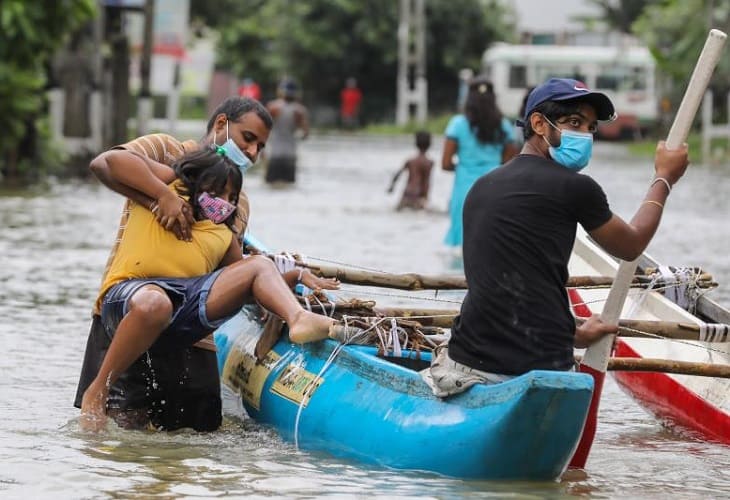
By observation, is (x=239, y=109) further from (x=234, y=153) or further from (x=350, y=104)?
(x=350, y=104)

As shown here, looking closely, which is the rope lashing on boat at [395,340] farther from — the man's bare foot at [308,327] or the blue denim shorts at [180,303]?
the blue denim shorts at [180,303]

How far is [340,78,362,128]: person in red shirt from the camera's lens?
5153 centimetres

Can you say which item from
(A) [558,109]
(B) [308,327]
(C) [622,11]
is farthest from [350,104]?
(A) [558,109]

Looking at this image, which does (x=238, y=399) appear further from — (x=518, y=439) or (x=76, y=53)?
(x=76, y=53)

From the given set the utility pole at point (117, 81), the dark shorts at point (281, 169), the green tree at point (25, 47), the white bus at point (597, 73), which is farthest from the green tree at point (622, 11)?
the green tree at point (25, 47)

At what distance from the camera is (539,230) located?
5938 mm

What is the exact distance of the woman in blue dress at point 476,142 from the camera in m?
13.6

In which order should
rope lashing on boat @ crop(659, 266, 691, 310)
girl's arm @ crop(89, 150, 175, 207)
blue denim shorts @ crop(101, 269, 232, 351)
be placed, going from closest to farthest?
blue denim shorts @ crop(101, 269, 232, 351) → girl's arm @ crop(89, 150, 175, 207) → rope lashing on boat @ crop(659, 266, 691, 310)

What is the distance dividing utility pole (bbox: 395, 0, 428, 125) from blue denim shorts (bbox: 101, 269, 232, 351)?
41988mm

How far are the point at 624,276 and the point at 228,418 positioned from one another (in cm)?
235

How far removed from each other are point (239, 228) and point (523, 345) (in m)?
2.00

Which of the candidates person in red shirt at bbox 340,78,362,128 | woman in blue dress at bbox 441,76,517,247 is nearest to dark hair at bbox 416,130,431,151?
woman in blue dress at bbox 441,76,517,247

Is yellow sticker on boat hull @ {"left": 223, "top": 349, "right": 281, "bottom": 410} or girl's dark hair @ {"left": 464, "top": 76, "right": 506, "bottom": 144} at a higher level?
girl's dark hair @ {"left": 464, "top": 76, "right": 506, "bottom": 144}

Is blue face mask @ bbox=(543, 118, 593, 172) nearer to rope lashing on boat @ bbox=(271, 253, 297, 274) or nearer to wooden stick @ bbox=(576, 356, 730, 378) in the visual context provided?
wooden stick @ bbox=(576, 356, 730, 378)
